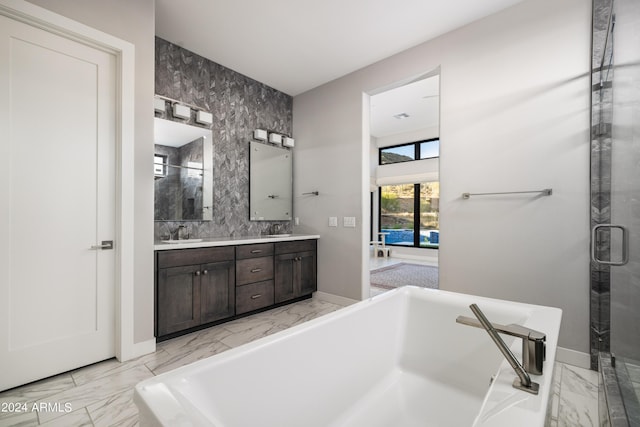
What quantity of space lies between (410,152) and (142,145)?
6.21m

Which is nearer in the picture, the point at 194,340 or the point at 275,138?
the point at 194,340

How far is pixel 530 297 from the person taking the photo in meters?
2.29

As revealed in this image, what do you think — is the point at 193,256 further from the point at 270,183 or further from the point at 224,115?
the point at 224,115

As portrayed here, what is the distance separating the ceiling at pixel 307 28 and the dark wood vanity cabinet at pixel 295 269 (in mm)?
2089

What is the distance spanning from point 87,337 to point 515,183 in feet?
11.3

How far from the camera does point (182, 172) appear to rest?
3.04m

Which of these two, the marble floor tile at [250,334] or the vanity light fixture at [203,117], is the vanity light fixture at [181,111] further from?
the marble floor tile at [250,334]

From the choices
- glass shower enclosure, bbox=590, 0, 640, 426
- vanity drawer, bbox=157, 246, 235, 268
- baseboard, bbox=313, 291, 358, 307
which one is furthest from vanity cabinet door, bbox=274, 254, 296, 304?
glass shower enclosure, bbox=590, 0, 640, 426

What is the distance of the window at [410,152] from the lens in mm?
6857

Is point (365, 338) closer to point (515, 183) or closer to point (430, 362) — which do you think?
point (430, 362)

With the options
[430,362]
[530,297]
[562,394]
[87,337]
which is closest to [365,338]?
[430,362]

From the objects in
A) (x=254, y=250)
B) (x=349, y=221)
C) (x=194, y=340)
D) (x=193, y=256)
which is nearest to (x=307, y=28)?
(x=349, y=221)

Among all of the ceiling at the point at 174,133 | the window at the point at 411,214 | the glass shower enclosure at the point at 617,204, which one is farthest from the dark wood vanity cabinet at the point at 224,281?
the window at the point at 411,214

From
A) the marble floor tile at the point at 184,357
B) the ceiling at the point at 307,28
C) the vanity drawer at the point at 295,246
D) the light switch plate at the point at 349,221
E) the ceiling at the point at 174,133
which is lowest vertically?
the marble floor tile at the point at 184,357
